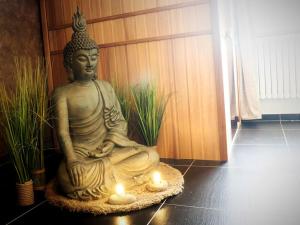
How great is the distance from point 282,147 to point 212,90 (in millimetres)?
897

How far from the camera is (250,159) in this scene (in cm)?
266

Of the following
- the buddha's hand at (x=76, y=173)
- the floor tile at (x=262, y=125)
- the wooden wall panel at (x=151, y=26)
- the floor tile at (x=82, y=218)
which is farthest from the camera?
the floor tile at (x=262, y=125)

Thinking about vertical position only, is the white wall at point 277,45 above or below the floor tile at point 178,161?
above

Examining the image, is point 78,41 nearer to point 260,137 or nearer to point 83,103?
point 83,103

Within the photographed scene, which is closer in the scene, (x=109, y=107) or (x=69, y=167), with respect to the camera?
(x=69, y=167)

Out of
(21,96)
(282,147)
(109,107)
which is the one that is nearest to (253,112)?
(282,147)

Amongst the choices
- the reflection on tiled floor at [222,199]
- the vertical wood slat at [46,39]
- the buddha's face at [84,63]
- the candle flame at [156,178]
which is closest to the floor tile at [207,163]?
the reflection on tiled floor at [222,199]

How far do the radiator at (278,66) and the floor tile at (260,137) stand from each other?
652 millimetres

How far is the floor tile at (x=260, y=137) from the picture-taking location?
3162mm

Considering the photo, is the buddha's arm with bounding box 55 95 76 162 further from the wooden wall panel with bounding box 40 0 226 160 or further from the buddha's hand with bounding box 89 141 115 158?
the wooden wall panel with bounding box 40 0 226 160

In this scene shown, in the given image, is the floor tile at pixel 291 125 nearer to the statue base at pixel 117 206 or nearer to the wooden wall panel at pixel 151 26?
the wooden wall panel at pixel 151 26

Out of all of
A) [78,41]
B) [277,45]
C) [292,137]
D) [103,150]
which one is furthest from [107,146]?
[277,45]

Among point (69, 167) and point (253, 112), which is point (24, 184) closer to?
point (69, 167)

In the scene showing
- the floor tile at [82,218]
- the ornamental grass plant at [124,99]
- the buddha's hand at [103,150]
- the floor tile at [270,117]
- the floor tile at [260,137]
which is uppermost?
the ornamental grass plant at [124,99]
